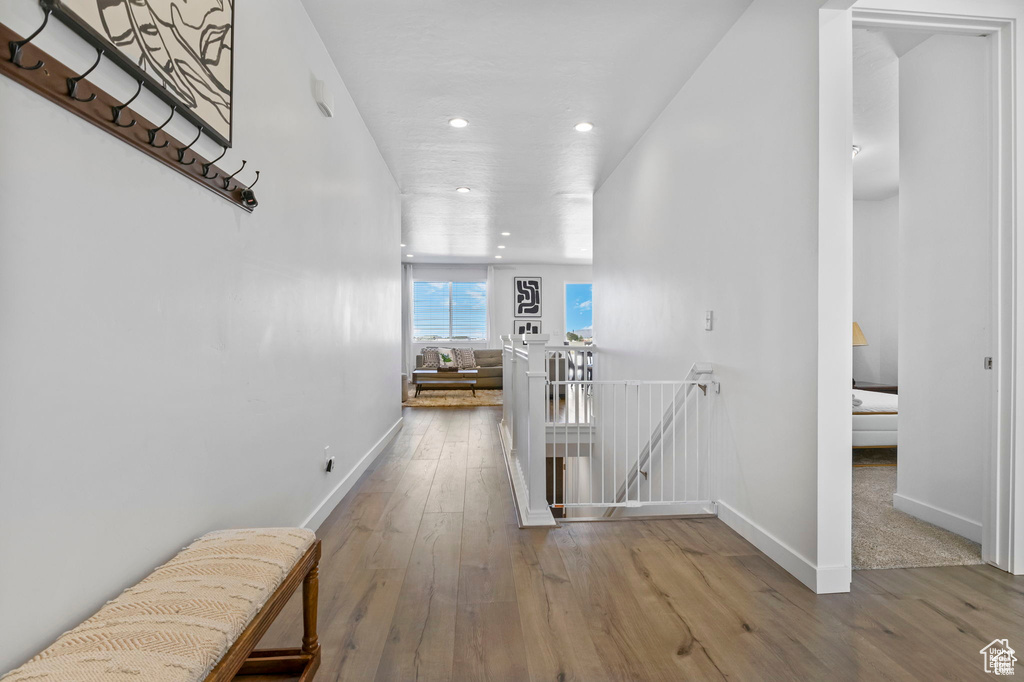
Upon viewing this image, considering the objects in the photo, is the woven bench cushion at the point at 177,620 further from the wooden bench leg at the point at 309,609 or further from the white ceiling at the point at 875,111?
the white ceiling at the point at 875,111

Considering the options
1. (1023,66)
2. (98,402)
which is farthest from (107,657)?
(1023,66)

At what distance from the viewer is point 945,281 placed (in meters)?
2.69

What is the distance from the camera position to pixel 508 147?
175 inches

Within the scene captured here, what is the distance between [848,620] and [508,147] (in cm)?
388

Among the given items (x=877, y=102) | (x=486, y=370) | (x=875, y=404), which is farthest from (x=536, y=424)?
(x=486, y=370)

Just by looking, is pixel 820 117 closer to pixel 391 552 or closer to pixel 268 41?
pixel 268 41

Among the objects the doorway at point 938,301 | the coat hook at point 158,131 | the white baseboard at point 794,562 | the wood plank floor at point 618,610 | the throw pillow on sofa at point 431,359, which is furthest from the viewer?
the throw pillow on sofa at point 431,359

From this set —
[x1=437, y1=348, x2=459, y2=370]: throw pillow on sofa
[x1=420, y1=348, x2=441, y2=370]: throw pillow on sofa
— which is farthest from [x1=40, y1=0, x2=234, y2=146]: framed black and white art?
[x1=420, y1=348, x2=441, y2=370]: throw pillow on sofa

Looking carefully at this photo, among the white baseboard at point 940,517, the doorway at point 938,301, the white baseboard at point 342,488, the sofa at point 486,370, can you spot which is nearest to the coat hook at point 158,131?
the white baseboard at point 342,488

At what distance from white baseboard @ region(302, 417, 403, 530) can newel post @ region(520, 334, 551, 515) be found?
3.68 feet

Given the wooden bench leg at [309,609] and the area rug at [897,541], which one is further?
the area rug at [897,541]

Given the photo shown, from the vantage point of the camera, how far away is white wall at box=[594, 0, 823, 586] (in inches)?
85.5

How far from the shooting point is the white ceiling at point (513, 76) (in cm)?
260

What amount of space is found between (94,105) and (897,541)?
342cm
